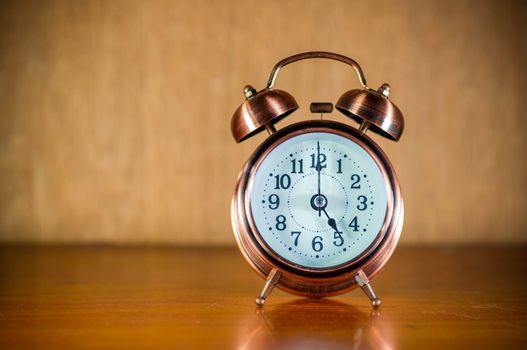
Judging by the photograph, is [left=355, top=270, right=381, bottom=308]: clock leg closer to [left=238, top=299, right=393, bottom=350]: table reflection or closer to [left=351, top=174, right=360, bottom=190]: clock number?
[left=238, top=299, right=393, bottom=350]: table reflection

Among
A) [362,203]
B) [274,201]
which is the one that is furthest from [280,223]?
[362,203]

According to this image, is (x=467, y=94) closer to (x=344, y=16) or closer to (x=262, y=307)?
(x=344, y=16)

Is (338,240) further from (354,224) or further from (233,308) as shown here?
(233,308)

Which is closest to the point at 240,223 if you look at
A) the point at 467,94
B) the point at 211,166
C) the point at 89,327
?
the point at 89,327

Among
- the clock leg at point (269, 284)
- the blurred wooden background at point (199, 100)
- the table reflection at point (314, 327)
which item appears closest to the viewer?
the table reflection at point (314, 327)

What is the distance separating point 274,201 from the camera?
1.06 metres

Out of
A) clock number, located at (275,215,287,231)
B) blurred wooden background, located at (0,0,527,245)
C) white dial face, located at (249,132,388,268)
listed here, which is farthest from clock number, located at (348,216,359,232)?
blurred wooden background, located at (0,0,527,245)

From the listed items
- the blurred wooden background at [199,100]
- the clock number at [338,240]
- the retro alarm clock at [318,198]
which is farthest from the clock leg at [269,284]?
the blurred wooden background at [199,100]

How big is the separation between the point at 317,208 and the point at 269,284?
6.2 inches

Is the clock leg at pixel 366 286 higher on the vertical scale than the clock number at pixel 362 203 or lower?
lower

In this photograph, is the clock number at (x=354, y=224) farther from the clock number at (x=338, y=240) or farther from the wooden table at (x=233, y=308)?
the wooden table at (x=233, y=308)

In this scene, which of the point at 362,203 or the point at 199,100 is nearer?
the point at 362,203

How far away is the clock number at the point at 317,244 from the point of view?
1041 millimetres

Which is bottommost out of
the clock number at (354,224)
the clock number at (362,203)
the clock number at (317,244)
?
the clock number at (317,244)
